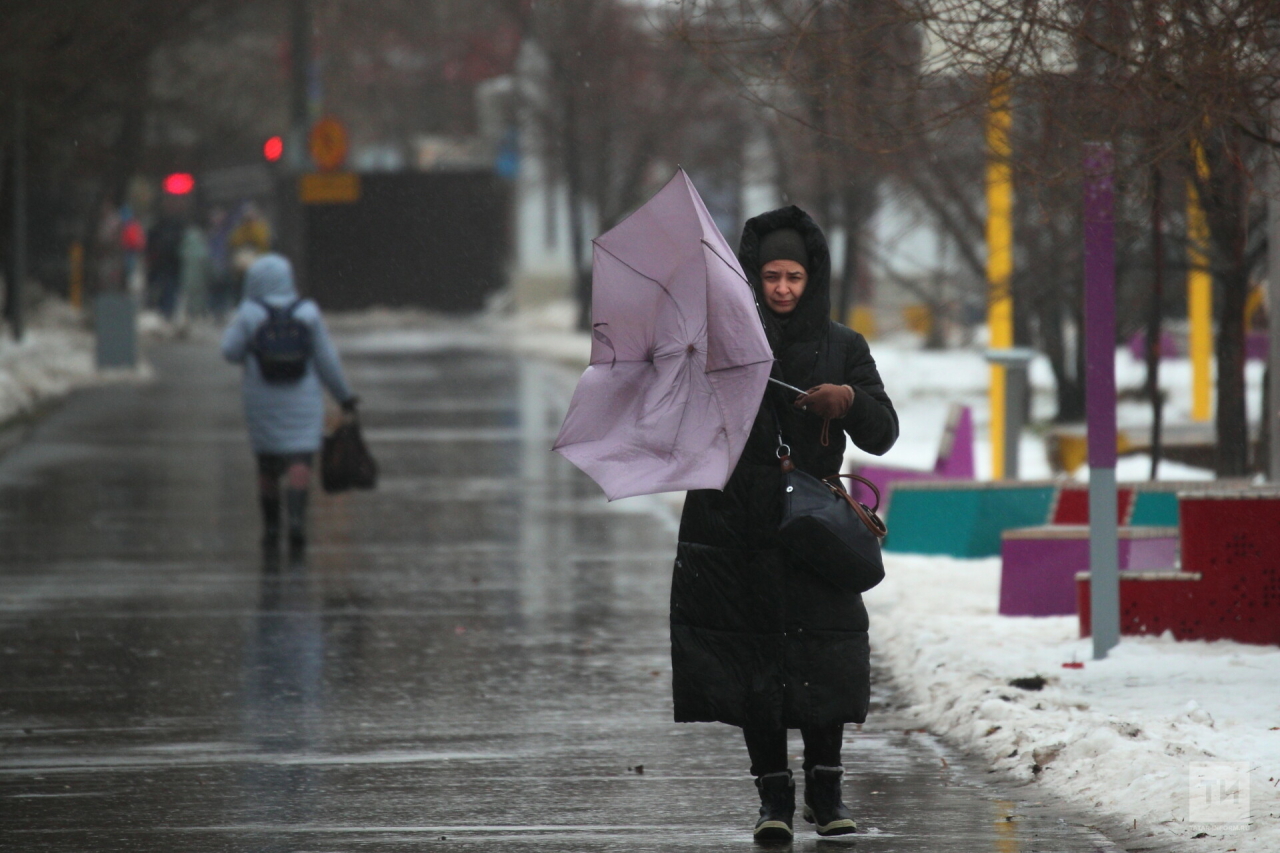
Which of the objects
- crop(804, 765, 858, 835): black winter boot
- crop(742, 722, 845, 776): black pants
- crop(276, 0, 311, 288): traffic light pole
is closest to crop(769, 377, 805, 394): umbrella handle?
crop(742, 722, 845, 776): black pants

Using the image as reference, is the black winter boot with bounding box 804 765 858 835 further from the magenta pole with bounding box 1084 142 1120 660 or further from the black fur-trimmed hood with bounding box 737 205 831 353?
the magenta pole with bounding box 1084 142 1120 660

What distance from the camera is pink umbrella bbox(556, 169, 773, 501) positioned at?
18.4ft

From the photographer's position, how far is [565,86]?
35500mm

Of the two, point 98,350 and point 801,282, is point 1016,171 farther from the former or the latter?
point 98,350

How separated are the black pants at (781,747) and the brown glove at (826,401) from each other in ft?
2.87

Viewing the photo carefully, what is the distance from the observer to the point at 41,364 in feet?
82.4

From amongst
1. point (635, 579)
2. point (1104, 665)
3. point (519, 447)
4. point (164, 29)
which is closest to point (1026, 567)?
point (1104, 665)

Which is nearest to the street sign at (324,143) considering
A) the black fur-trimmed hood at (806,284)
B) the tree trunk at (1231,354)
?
the tree trunk at (1231,354)

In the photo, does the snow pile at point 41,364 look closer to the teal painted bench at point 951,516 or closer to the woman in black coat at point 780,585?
the teal painted bench at point 951,516

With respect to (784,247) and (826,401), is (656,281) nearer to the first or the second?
(784,247)

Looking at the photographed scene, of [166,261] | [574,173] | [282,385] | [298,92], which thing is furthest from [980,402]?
[166,261]

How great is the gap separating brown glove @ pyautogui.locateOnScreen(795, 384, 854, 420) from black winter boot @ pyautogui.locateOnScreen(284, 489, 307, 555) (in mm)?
7001

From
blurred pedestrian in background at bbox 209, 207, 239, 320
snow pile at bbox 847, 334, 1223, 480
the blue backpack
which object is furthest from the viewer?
blurred pedestrian in background at bbox 209, 207, 239, 320

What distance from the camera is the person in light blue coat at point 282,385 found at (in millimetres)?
11922
